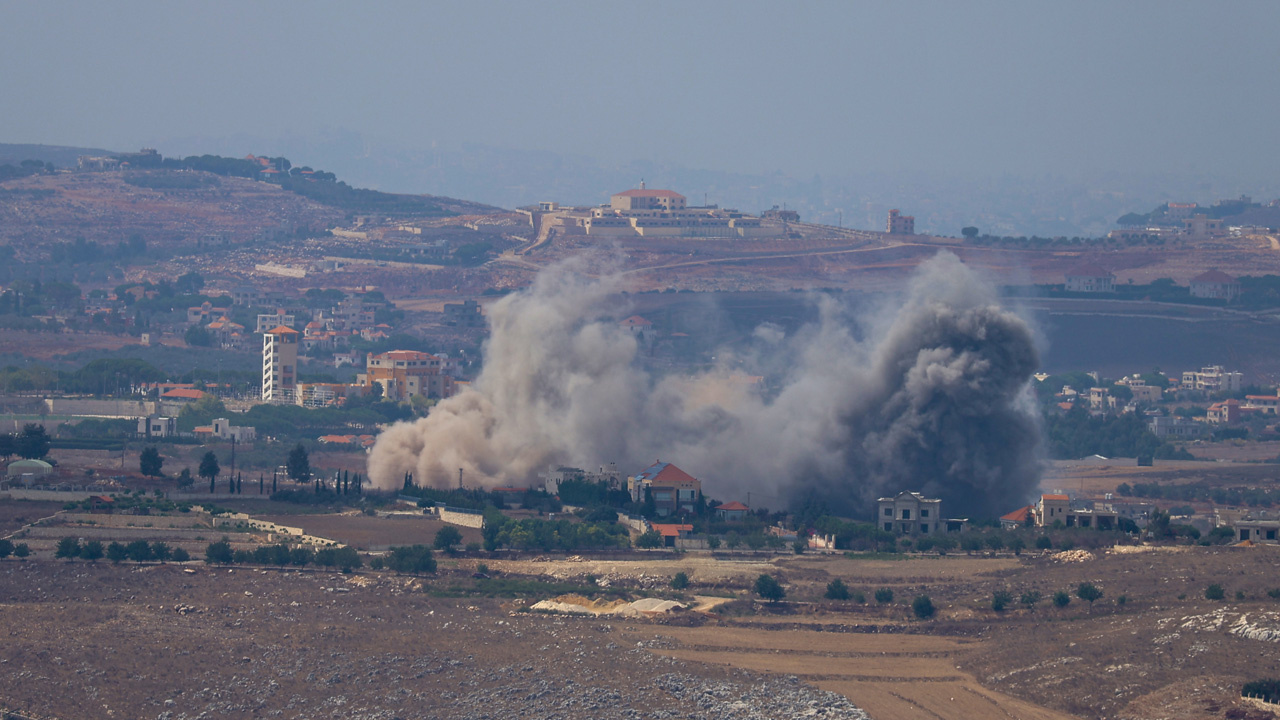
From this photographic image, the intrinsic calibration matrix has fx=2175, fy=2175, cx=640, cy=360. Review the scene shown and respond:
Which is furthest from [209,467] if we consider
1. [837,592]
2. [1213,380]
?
[1213,380]

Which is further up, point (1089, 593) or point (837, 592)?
point (1089, 593)

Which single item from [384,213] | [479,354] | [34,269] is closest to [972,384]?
[479,354]

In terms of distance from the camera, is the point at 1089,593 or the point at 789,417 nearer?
the point at 1089,593

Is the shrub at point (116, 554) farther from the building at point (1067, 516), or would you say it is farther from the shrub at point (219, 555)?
the building at point (1067, 516)

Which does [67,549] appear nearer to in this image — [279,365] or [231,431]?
[231,431]

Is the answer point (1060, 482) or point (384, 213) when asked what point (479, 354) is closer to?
point (1060, 482)

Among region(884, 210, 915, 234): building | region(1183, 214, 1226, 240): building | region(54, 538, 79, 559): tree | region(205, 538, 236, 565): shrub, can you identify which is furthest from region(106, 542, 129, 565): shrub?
region(884, 210, 915, 234): building

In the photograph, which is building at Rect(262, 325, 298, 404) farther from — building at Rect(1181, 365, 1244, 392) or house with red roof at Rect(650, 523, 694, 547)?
building at Rect(1181, 365, 1244, 392)
